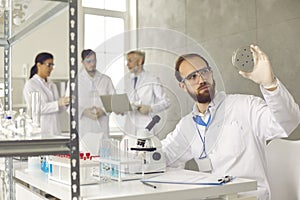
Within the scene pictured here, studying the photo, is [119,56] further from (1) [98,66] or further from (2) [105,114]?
(2) [105,114]

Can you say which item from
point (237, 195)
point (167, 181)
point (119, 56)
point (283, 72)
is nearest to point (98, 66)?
point (119, 56)

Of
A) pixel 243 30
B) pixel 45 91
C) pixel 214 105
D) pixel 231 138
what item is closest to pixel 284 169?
pixel 231 138

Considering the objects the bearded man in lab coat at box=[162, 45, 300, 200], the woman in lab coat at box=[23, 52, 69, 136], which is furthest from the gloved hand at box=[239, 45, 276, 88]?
the woman in lab coat at box=[23, 52, 69, 136]

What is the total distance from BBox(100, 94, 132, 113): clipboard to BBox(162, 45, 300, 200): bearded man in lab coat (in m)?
0.27

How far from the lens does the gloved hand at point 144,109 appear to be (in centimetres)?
138

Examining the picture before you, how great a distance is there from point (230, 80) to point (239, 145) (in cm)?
138

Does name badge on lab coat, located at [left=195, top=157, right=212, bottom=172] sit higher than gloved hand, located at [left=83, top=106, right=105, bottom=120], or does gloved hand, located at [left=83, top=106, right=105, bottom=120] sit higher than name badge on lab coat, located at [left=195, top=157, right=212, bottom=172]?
gloved hand, located at [left=83, top=106, right=105, bottom=120]

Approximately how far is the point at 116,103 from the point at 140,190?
1.21ft

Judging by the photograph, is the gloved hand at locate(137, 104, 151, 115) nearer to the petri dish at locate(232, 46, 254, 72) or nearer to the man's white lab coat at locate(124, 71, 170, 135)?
the man's white lab coat at locate(124, 71, 170, 135)

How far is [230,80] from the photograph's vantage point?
9.85 feet

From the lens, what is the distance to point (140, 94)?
4.56 ft

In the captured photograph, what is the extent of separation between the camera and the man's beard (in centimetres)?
153

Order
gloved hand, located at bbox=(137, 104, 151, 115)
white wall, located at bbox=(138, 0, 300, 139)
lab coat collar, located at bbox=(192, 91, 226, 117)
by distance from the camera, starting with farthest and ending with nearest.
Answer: white wall, located at bbox=(138, 0, 300, 139), lab coat collar, located at bbox=(192, 91, 226, 117), gloved hand, located at bbox=(137, 104, 151, 115)

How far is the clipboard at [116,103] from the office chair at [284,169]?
30.0 inches
